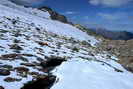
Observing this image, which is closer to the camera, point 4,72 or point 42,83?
point 4,72

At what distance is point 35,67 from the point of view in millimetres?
17734

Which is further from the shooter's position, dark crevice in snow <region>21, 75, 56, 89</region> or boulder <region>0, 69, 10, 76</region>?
boulder <region>0, 69, 10, 76</region>

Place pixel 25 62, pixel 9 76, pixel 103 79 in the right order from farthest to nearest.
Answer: pixel 25 62 → pixel 103 79 → pixel 9 76

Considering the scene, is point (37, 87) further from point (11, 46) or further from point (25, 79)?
point (11, 46)

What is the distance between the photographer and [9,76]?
14.6 meters

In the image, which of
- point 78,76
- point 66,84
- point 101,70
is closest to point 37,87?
point 66,84

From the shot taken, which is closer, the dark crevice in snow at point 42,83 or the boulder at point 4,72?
the dark crevice in snow at point 42,83

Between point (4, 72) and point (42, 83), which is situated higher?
point (4, 72)

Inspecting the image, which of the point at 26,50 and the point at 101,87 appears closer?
the point at 101,87

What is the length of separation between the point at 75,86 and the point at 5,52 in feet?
25.8

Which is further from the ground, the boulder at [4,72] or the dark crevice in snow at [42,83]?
the boulder at [4,72]

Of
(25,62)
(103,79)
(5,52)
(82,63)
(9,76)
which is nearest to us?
(9,76)

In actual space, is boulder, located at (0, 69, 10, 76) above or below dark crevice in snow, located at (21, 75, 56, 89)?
above

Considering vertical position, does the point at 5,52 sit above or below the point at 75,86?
above
